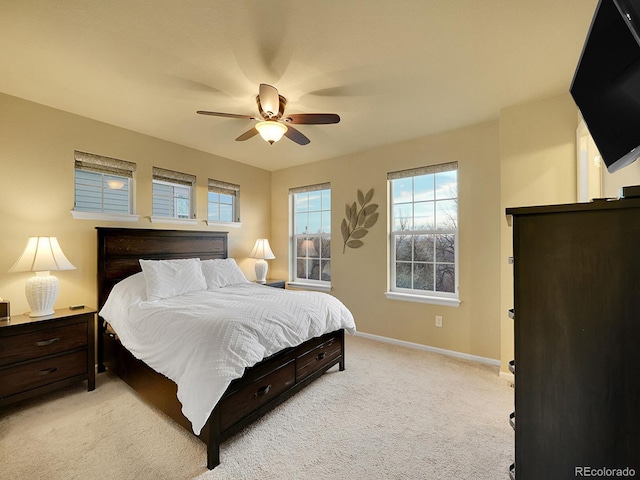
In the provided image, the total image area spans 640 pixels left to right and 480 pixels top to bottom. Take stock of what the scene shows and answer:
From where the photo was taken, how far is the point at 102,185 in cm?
305

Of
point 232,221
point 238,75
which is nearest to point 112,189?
point 232,221

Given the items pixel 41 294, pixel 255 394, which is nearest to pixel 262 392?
pixel 255 394

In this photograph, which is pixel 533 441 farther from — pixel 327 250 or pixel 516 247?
pixel 327 250

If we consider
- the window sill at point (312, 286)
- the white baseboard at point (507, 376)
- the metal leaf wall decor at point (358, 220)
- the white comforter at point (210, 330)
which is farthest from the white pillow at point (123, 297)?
the white baseboard at point (507, 376)

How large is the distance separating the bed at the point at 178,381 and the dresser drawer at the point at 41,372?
11.5 inches

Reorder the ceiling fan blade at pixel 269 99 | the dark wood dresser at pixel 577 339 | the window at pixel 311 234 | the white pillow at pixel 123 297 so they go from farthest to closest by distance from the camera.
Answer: the window at pixel 311 234 < the white pillow at pixel 123 297 < the ceiling fan blade at pixel 269 99 < the dark wood dresser at pixel 577 339

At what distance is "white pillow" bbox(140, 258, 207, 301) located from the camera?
2.67 metres

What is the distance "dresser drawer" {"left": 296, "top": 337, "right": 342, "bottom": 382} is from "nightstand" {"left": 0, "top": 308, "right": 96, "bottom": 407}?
185cm

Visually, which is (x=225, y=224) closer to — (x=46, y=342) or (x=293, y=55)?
(x=46, y=342)

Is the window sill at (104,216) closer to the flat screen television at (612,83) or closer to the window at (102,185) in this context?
the window at (102,185)

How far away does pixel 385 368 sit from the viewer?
287 cm

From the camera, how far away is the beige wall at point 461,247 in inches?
117

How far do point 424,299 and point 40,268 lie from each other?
3741 mm

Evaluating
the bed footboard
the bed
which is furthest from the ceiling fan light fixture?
the bed footboard
